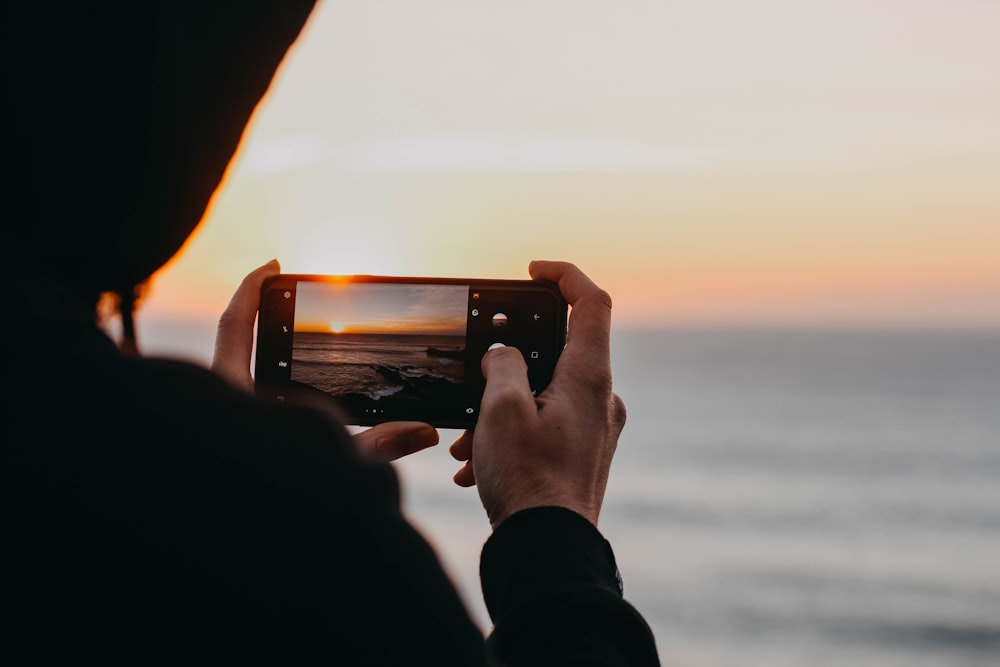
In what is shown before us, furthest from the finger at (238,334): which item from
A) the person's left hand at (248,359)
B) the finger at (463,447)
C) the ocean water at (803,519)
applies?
the ocean water at (803,519)

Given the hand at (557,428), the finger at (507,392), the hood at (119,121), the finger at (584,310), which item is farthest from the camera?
the finger at (584,310)

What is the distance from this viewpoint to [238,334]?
1921 mm

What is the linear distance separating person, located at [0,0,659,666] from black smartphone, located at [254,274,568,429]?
3.32 feet

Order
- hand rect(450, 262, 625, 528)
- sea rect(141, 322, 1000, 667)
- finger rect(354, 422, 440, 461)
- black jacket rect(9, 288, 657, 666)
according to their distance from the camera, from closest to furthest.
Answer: black jacket rect(9, 288, 657, 666) < hand rect(450, 262, 625, 528) < finger rect(354, 422, 440, 461) < sea rect(141, 322, 1000, 667)

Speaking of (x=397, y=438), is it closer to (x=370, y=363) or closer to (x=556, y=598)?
(x=370, y=363)

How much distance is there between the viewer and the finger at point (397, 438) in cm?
185

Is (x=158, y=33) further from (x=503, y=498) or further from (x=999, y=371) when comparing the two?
(x=999, y=371)

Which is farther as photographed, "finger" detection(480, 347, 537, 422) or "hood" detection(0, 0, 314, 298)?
"finger" detection(480, 347, 537, 422)

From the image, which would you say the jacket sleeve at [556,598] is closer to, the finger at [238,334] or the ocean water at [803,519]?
the ocean water at [803,519]

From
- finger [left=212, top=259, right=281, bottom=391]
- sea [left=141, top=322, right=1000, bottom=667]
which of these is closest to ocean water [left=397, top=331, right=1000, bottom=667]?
sea [left=141, top=322, right=1000, bottom=667]

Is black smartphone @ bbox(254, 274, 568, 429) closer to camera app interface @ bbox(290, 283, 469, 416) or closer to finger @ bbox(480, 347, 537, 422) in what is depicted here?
camera app interface @ bbox(290, 283, 469, 416)

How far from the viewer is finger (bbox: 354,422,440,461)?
1.85 m

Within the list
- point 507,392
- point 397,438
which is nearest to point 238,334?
point 397,438

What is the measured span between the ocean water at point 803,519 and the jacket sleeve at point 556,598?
0.88 feet
